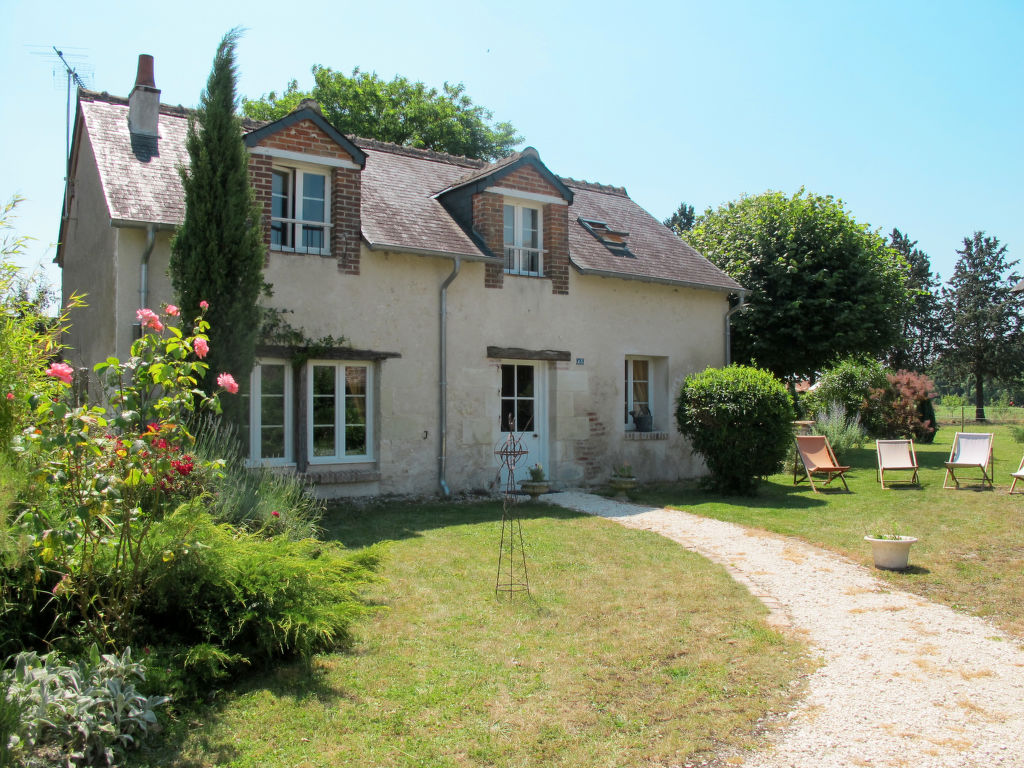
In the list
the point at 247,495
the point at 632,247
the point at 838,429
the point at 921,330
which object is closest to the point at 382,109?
the point at 632,247

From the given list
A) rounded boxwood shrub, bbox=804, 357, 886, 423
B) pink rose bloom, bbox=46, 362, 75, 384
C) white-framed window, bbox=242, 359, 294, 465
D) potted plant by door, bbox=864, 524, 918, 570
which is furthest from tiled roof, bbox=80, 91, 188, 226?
rounded boxwood shrub, bbox=804, 357, 886, 423

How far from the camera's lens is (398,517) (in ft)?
32.3

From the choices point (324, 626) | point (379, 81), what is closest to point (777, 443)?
point (324, 626)

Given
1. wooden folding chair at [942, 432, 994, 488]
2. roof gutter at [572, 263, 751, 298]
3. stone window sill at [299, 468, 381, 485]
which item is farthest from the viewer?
roof gutter at [572, 263, 751, 298]

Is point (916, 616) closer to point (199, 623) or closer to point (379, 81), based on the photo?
point (199, 623)

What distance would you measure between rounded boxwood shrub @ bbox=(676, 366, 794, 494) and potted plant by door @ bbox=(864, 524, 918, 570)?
4.53m

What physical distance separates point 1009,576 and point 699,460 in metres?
8.25

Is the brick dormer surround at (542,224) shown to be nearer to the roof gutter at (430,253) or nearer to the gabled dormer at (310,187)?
the roof gutter at (430,253)

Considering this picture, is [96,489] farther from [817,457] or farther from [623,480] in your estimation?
[817,457]

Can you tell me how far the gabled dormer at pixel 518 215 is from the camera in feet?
40.7

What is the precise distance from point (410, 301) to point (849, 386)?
14.5 meters

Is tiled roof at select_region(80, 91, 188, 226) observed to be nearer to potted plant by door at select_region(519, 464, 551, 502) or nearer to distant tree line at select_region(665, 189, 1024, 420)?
potted plant by door at select_region(519, 464, 551, 502)

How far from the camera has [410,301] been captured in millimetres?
11422

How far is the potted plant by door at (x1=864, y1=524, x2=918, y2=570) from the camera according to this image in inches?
280
